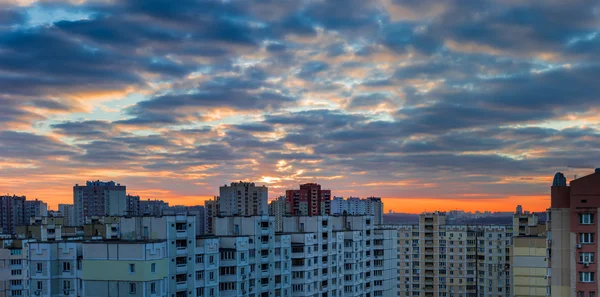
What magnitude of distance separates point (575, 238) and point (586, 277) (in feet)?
10.4

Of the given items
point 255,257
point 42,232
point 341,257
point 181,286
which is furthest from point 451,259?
point 181,286

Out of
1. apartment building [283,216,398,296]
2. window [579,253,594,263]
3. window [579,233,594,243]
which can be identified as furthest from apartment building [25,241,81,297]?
window [579,233,594,243]

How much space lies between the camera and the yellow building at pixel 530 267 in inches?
3167

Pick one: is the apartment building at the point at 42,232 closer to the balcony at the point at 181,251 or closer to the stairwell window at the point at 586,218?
the balcony at the point at 181,251

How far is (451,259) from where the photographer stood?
14162cm

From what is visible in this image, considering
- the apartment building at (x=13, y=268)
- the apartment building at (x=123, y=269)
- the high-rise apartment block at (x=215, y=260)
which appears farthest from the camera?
the apartment building at (x=13, y=268)

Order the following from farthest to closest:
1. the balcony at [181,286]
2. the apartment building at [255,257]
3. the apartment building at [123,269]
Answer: the apartment building at [255,257] < the balcony at [181,286] < the apartment building at [123,269]

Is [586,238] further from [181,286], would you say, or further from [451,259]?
[451,259]

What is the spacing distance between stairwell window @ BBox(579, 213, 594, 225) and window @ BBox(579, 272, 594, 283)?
4.03 metres

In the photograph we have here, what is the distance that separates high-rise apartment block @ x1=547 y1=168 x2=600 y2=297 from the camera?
162 ft

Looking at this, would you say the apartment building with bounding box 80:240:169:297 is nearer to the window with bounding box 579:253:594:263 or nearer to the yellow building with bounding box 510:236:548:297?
the window with bounding box 579:253:594:263

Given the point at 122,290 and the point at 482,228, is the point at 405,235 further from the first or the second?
the point at 122,290

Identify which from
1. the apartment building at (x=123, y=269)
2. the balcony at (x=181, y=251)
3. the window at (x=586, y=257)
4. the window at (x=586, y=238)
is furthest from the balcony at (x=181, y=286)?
the window at (x=586, y=238)

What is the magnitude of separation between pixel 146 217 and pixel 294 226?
35.9 meters
